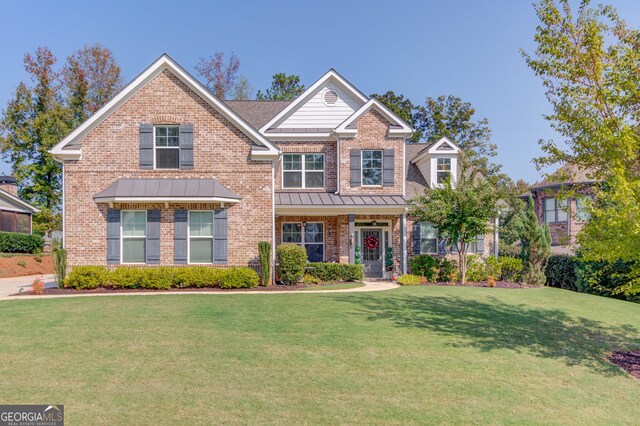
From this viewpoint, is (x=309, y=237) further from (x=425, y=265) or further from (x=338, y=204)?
(x=425, y=265)

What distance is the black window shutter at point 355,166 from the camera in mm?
20047

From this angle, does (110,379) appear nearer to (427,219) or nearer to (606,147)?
(606,147)

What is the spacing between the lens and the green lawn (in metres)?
5.59

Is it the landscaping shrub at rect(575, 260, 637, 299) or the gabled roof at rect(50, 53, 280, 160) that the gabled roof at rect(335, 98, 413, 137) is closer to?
the gabled roof at rect(50, 53, 280, 160)

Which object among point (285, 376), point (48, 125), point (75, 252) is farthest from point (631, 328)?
point (48, 125)

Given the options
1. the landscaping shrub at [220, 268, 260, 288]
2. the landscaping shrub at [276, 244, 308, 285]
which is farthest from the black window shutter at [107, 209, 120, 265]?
the landscaping shrub at [276, 244, 308, 285]

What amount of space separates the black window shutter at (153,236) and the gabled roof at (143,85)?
11.6 ft

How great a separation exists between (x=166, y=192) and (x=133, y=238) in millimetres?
2219

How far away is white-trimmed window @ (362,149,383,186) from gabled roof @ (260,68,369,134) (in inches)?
104

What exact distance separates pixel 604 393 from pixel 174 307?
9.44 m

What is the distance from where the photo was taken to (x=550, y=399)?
6301mm

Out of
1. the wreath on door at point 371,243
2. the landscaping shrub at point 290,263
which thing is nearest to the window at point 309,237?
the wreath on door at point 371,243

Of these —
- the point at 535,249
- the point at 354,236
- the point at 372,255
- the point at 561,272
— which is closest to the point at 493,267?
the point at 535,249

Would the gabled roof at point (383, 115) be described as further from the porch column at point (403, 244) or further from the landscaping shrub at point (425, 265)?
the landscaping shrub at point (425, 265)
